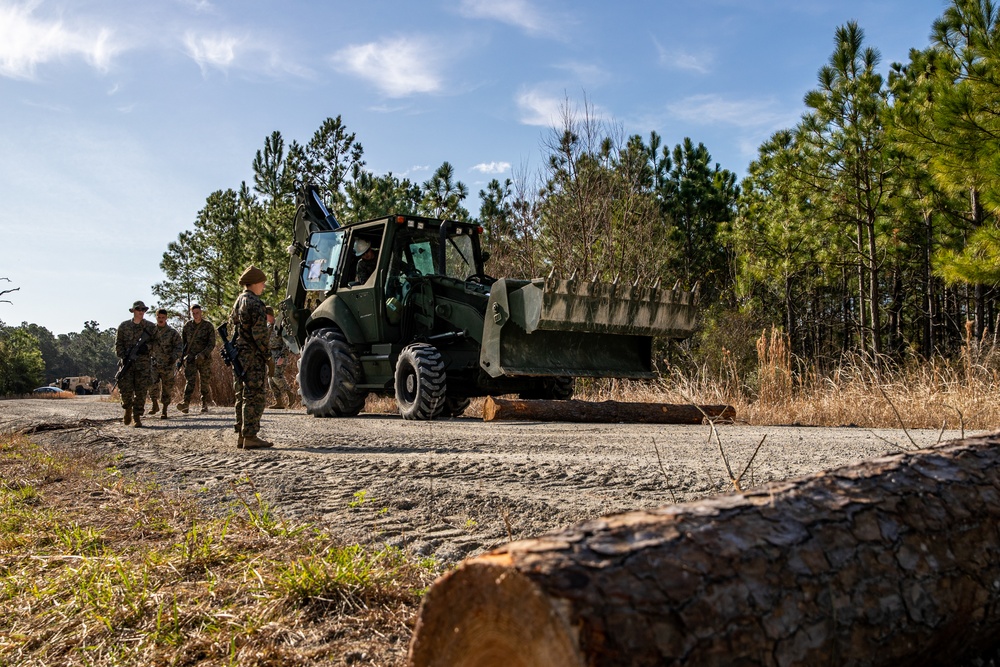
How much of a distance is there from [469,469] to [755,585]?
372 cm

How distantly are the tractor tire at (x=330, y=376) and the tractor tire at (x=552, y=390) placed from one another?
2363 mm

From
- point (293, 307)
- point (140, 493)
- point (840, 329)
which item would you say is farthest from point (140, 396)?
point (840, 329)

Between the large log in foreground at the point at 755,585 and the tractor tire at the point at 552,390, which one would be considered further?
the tractor tire at the point at 552,390

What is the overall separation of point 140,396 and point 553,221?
9634 millimetres

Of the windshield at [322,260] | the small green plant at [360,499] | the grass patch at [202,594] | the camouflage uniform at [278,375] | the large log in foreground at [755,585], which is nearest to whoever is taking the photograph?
the large log in foreground at [755,585]

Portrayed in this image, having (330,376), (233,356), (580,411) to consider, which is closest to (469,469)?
(233,356)

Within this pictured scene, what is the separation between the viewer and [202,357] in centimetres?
1551

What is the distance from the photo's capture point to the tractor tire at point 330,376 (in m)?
11.7

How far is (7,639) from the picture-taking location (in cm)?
284

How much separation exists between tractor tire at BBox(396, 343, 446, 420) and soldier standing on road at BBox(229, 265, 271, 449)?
2.65m

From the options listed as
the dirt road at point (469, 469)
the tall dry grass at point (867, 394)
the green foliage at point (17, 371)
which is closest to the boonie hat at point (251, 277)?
the dirt road at point (469, 469)

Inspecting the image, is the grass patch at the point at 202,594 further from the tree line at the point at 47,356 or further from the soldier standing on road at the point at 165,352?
the tree line at the point at 47,356

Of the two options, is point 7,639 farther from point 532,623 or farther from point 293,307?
point 293,307

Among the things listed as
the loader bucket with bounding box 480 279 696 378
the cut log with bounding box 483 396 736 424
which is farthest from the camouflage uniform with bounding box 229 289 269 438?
the loader bucket with bounding box 480 279 696 378
